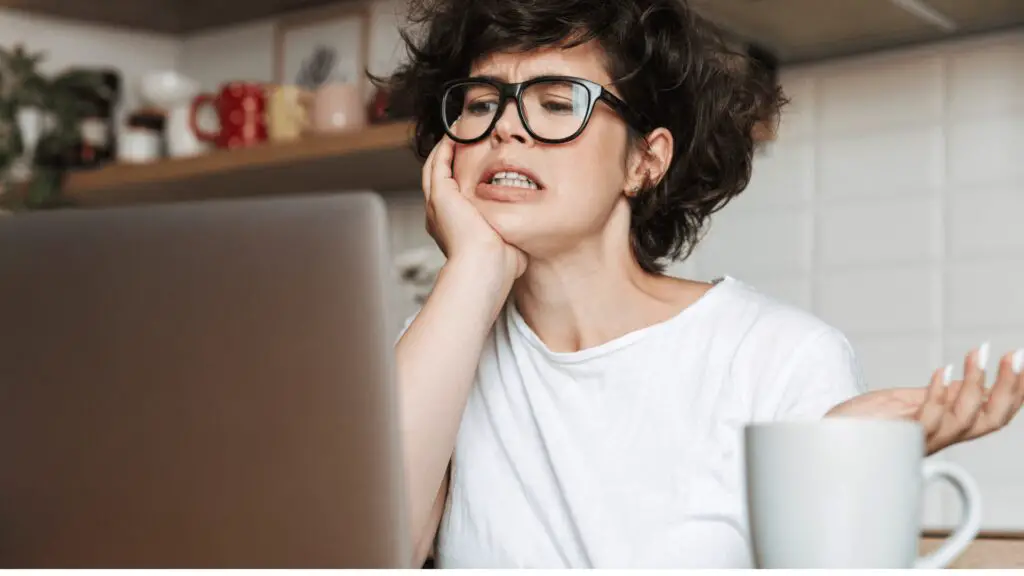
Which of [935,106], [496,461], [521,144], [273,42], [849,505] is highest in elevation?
[273,42]

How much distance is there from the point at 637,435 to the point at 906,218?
95 cm

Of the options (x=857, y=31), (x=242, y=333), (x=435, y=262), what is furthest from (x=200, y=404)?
(x=435, y=262)

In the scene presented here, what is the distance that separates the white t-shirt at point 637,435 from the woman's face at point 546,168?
0.15 m

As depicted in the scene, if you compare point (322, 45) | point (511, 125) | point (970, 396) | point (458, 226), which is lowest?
point (970, 396)

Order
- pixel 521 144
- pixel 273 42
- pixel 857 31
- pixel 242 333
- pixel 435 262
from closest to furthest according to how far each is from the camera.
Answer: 1. pixel 242 333
2. pixel 521 144
3. pixel 857 31
4. pixel 435 262
5. pixel 273 42

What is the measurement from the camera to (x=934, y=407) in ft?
2.31

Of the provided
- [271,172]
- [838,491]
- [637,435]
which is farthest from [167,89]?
[838,491]

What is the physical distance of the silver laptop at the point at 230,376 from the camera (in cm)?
53

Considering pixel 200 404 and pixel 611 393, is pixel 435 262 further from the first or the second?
pixel 200 404

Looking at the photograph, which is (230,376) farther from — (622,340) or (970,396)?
Answer: (622,340)

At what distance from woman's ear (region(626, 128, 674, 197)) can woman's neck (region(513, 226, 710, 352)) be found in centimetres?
8

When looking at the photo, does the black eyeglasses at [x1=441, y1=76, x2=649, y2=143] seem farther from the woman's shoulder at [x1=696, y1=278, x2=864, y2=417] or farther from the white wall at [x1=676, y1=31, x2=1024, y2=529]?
the white wall at [x1=676, y1=31, x2=1024, y2=529]

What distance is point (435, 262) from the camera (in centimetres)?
233

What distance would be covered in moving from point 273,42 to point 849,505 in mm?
2512
